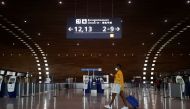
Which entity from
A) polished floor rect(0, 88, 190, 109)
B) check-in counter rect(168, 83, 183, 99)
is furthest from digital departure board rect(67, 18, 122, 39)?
check-in counter rect(168, 83, 183, 99)

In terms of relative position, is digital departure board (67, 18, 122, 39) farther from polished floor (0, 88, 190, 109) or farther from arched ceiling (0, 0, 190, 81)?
arched ceiling (0, 0, 190, 81)

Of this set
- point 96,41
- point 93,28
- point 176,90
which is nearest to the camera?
point 93,28

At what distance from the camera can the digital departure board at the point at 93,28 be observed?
14148 millimetres

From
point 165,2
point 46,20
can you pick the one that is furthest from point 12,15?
point 165,2

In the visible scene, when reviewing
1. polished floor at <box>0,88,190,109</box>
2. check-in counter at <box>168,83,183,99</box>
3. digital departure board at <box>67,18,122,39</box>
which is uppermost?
digital departure board at <box>67,18,122,39</box>

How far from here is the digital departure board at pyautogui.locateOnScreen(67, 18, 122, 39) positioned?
14148 mm

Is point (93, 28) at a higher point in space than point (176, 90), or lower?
higher

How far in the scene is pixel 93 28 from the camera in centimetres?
1417

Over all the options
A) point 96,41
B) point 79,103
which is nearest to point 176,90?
point 79,103

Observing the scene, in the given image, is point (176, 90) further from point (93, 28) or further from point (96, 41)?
point (96, 41)

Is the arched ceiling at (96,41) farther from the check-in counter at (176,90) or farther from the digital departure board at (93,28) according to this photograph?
the check-in counter at (176,90)

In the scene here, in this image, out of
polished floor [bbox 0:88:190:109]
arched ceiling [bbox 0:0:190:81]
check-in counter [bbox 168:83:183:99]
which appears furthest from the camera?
arched ceiling [bbox 0:0:190:81]

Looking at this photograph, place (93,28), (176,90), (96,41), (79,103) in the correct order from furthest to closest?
1. (96,41)
2. (176,90)
3. (93,28)
4. (79,103)

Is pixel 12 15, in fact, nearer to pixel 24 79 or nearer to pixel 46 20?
pixel 46 20
